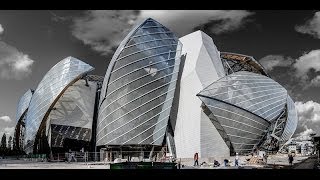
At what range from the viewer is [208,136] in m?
45.8

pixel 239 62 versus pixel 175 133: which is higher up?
pixel 239 62

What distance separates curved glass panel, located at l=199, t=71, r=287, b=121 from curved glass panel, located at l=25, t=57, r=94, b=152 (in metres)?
19.9

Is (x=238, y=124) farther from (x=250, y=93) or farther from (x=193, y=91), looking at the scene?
(x=193, y=91)

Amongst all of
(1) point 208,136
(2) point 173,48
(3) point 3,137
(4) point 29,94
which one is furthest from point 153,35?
(3) point 3,137

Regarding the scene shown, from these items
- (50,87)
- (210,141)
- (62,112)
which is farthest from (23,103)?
(210,141)

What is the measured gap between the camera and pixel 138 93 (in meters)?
47.1

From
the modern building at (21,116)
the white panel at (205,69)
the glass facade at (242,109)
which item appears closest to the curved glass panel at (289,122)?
the glass facade at (242,109)

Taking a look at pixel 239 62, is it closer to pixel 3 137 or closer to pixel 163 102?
pixel 163 102

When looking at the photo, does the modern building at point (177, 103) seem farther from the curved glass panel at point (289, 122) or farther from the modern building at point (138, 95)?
the curved glass panel at point (289, 122)

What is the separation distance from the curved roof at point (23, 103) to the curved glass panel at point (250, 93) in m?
42.3

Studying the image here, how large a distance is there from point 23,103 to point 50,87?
2320cm

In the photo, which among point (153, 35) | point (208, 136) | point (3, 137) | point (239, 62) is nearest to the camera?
point (208, 136)

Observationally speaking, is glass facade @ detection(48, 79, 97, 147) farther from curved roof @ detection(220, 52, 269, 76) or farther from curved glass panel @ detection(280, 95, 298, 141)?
curved glass panel @ detection(280, 95, 298, 141)
